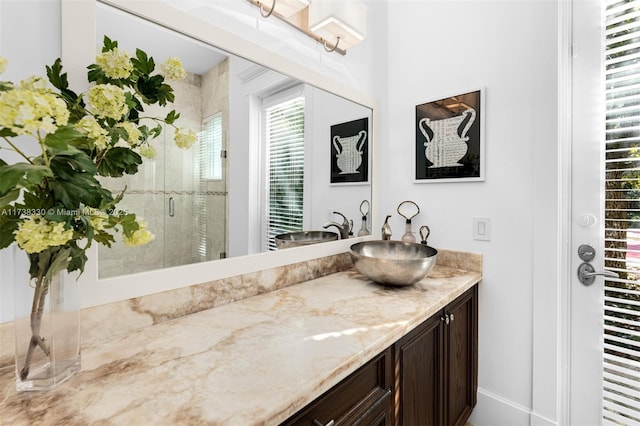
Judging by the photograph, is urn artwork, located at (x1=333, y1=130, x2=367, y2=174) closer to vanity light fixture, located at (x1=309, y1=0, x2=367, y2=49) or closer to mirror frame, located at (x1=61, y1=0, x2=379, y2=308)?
mirror frame, located at (x1=61, y1=0, x2=379, y2=308)

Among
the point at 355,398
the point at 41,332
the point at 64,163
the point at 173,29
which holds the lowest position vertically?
the point at 355,398

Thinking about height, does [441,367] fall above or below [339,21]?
below

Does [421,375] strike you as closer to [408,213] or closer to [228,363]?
[228,363]

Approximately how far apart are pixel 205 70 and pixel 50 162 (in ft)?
2.30

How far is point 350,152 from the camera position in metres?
1.86

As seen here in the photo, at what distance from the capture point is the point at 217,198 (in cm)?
119

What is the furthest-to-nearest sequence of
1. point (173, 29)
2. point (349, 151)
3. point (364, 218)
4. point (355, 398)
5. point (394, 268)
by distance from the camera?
1. point (364, 218)
2. point (349, 151)
3. point (394, 268)
4. point (173, 29)
5. point (355, 398)

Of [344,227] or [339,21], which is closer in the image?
[339,21]

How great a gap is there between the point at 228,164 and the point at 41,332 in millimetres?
758

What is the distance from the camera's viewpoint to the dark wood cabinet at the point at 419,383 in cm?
84

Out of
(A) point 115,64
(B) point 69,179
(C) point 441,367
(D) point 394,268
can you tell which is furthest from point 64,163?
(C) point 441,367

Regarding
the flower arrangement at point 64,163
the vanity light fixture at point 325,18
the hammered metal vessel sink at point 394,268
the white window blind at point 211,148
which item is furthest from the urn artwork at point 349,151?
the flower arrangement at point 64,163

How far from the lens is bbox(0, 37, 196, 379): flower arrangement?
1.72ft

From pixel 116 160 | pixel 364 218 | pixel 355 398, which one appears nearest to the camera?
pixel 116 160
